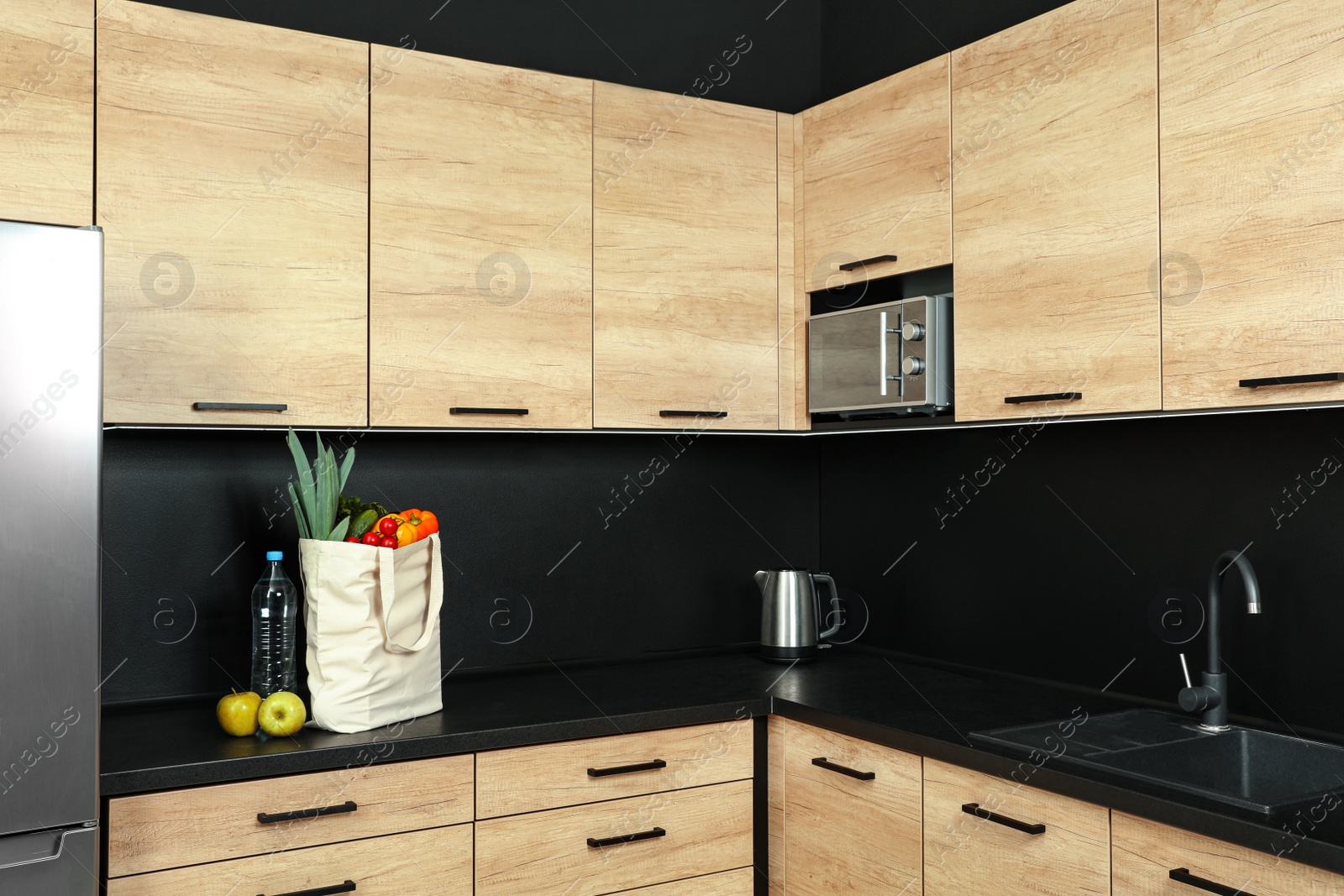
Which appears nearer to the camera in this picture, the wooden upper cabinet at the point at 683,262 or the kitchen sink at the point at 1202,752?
the kitchen sink at the point at 1202,752

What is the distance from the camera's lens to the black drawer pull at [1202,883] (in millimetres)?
1487

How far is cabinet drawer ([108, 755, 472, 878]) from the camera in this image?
5.82ft

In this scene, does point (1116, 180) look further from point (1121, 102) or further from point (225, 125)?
point (225, 125)

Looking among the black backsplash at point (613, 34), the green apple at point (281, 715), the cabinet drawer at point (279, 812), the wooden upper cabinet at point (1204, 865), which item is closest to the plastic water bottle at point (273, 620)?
the green apple at point (281, 715)

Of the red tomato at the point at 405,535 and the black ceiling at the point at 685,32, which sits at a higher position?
the black ceiling at the point at 685,32

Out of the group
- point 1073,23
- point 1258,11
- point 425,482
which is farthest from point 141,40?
point 1258,11

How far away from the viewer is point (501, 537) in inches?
107

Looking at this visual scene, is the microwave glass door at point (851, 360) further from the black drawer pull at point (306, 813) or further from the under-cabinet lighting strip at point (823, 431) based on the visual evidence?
the black drawer pull at point (306, 813)

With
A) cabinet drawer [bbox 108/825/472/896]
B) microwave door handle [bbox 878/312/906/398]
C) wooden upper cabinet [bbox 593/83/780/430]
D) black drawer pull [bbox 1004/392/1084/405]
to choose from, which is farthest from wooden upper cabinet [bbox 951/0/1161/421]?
cabinet drawer [bbox 108/825/472/896]

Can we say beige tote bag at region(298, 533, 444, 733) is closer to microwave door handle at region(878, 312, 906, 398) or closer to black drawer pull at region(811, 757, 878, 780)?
black drawer pull at region(811, 757, 878, 780)

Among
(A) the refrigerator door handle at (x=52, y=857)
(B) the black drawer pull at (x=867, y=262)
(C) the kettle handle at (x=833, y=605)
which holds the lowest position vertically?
(A) the refrigerator door handle at (x=52, y=857)

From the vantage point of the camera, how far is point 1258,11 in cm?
176

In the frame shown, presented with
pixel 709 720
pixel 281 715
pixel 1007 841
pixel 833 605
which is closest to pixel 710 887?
pixel 709 720

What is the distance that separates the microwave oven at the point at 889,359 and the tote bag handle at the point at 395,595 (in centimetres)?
100
